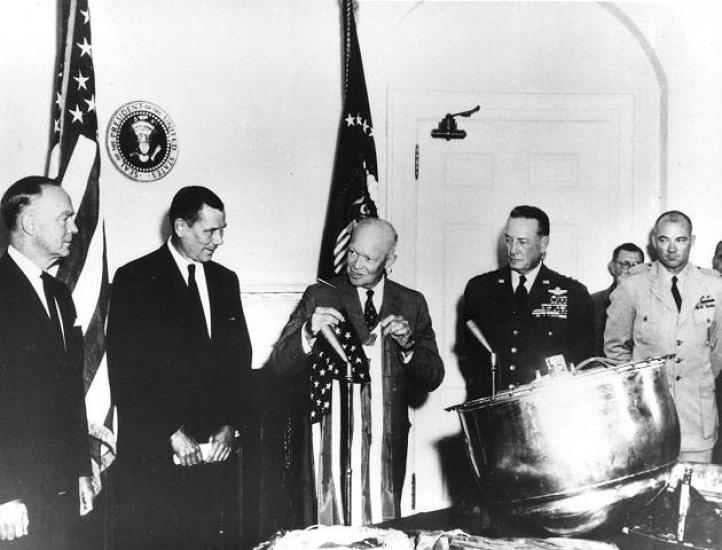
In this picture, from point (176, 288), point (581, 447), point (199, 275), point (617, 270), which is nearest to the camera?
point (581, 447)

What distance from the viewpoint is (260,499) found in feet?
11.2

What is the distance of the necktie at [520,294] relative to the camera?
11.6 feet

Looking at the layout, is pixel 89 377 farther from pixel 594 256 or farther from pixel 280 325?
pixel 594 256

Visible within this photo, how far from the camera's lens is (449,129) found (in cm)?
439

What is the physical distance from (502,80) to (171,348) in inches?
105

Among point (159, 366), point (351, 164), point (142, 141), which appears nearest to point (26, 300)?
point (159, 366)

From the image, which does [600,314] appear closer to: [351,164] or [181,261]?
[351,164]

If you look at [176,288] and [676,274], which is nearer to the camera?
[176,288]

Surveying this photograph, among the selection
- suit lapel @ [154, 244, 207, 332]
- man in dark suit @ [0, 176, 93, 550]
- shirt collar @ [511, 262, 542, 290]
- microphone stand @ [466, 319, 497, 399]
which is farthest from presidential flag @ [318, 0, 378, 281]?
man in dark suit @ [0, 176, 93, 550]

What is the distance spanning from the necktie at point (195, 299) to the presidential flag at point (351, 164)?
109cm

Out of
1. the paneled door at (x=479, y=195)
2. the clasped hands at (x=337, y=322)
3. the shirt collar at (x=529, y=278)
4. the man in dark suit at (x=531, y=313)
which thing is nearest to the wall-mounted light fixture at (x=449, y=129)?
the paneled door at (x=479, y=195)

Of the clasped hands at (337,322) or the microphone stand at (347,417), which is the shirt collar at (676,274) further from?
the microphone stand at (347,417)

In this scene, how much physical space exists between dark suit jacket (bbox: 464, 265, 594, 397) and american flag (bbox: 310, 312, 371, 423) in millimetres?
752

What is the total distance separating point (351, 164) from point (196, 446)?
1.82 m
